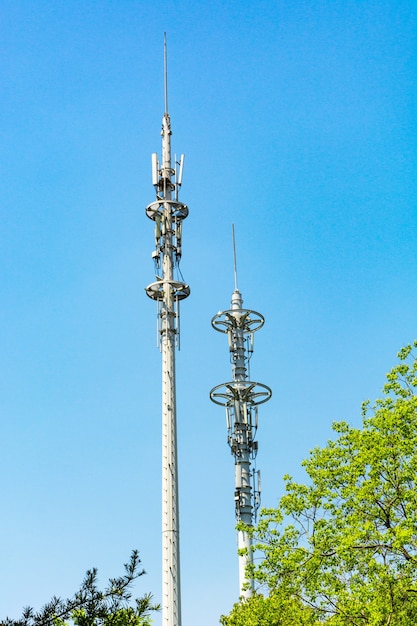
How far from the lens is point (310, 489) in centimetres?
2472

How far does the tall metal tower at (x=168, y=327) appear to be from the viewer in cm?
3069

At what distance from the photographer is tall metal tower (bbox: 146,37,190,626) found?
3069 cm

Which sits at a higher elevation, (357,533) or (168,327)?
(168,327)

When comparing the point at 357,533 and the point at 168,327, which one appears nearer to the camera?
the point at 357,533

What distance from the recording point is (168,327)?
36.1 m

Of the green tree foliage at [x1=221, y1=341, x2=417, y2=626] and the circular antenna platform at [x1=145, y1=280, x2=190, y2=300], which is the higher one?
the circular antenna platform at [x1=145, y1=280, x2=190, y2=300]

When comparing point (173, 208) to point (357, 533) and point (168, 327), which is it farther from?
point (357, 533)

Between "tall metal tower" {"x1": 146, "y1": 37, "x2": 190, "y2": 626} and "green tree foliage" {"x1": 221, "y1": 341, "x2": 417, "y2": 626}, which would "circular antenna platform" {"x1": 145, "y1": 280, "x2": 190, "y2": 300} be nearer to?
"tall metal tower" {"x1": 146, "y1": 37, "x2": 190, "y2": 626}

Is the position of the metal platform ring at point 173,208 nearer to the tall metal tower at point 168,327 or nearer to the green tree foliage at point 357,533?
the tall metal tower at point 168,327

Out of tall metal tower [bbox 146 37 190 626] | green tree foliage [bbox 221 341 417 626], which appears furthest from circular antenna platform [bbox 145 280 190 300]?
green tree foliage [bbox 221 341 417 626]

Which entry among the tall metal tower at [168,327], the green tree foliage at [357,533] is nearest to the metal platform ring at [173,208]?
the tall metal tower at [168,327]

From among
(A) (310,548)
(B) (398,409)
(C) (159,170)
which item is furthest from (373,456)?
(C) (159,170)

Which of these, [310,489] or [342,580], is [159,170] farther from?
[342,580]

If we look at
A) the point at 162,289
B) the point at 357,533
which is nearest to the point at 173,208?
the point at 162,289
